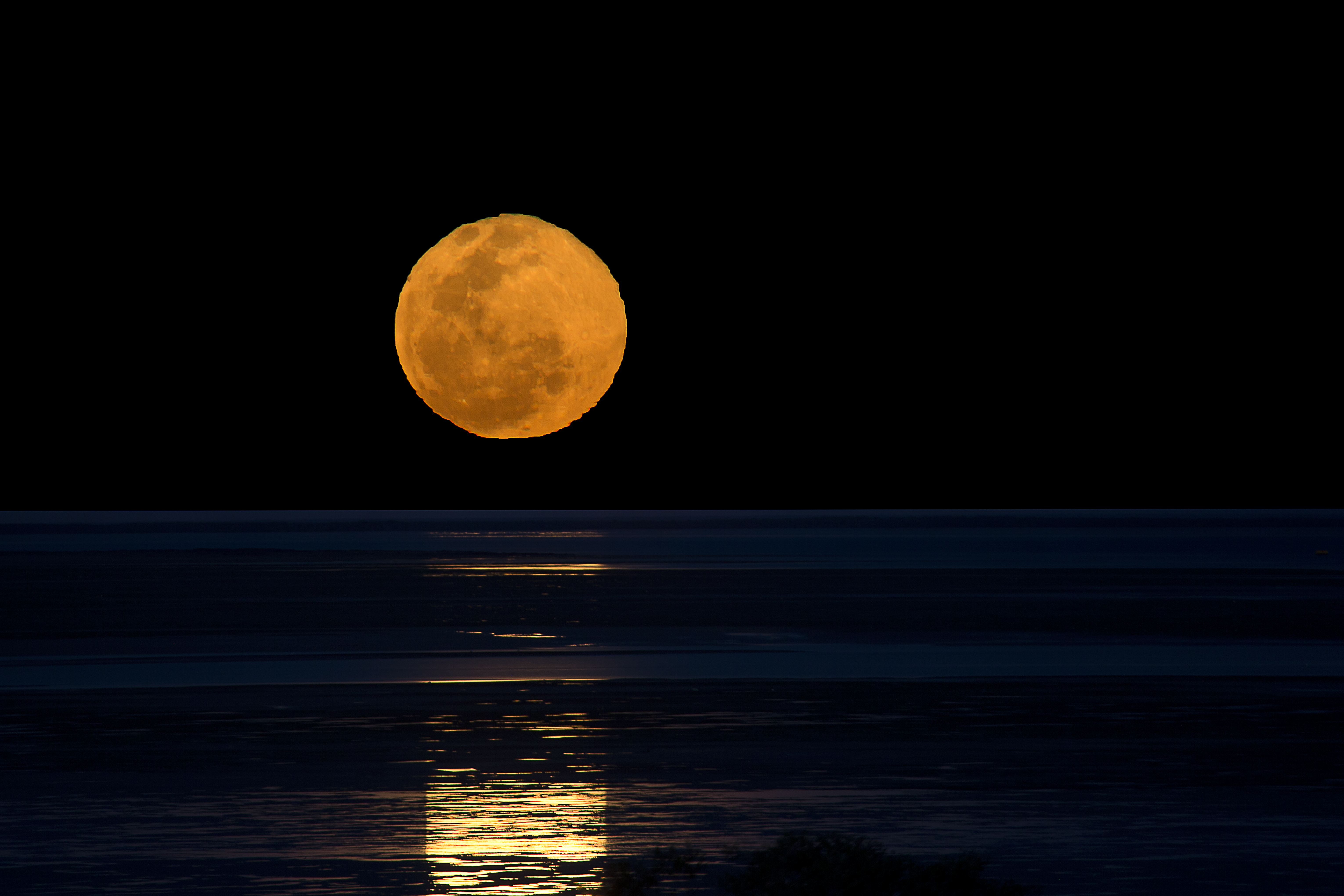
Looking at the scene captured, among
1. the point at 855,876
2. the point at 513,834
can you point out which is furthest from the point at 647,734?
the point at 855,876

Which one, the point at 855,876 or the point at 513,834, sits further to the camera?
the point at 513,834

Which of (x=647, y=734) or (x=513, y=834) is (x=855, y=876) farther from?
(x=647, y=734)

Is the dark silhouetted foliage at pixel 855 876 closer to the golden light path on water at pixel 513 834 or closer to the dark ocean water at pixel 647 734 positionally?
the dark ocean water at pixel 647 734

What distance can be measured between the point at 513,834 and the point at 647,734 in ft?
18.8

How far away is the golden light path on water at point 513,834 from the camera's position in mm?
14086

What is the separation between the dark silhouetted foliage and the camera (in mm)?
12758

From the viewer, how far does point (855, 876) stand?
1288cm

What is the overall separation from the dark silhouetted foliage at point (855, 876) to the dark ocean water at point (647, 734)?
73 cm

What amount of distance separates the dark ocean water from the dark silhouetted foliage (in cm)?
73

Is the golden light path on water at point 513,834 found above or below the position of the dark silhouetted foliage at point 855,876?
above

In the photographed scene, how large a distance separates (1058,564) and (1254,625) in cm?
2597

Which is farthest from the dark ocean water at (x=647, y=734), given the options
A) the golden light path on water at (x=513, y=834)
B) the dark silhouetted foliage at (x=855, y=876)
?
the dark silhouetted foliage at (x=855, y=876)

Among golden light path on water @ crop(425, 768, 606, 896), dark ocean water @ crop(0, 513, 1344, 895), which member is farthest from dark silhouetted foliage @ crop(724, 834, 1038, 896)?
golden light path on water @ crop(425, 768, 606, 896)

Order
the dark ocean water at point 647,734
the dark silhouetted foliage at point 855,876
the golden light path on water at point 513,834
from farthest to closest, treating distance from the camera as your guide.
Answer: the dark ocean water at point 647,734 → the golden light path on water at point 513,834 → the dark silhouetted foliage at point 855,876
